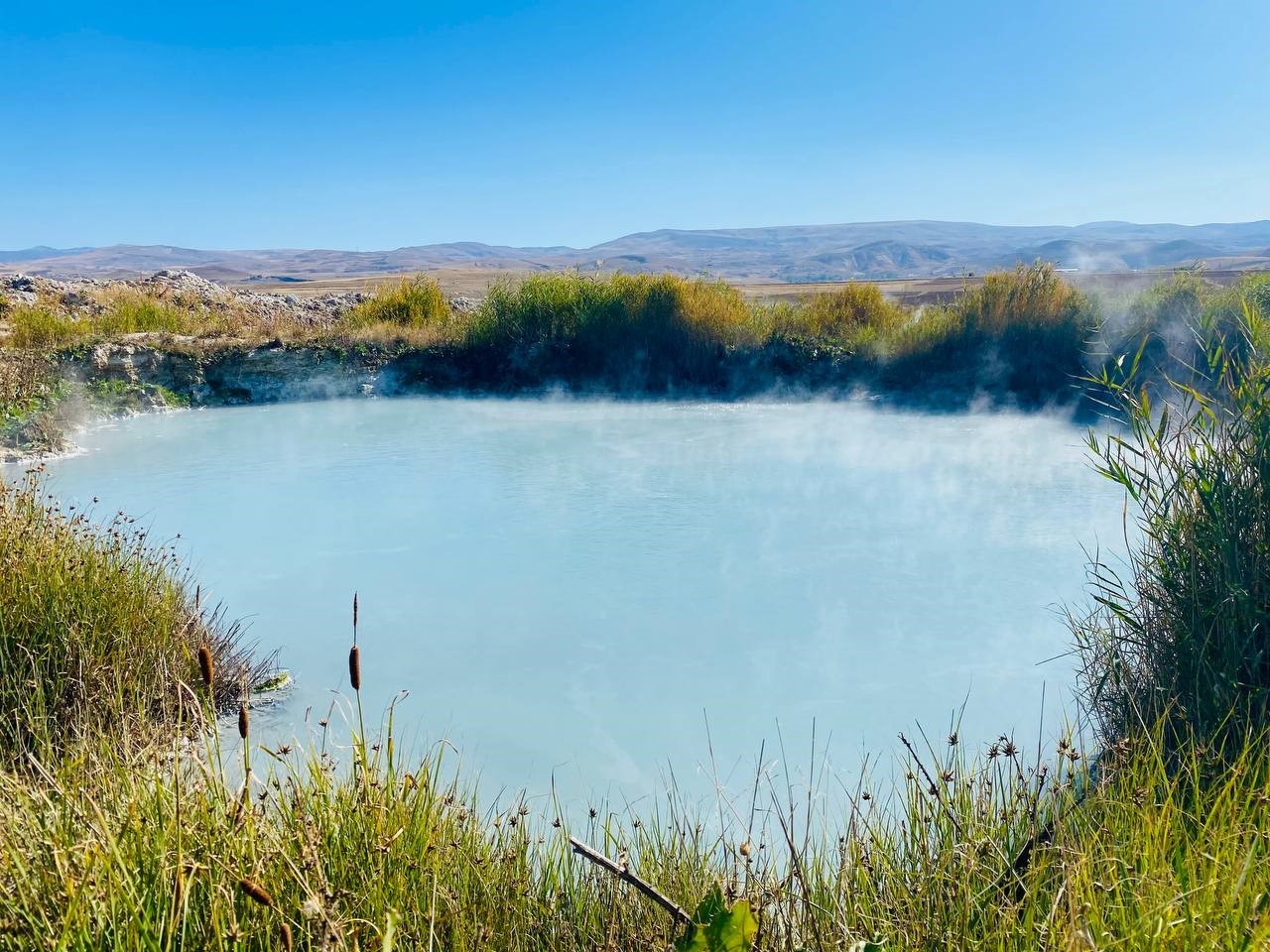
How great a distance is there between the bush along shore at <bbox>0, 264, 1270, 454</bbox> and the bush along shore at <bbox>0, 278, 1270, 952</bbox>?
854 cm

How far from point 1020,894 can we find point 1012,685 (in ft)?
8.79

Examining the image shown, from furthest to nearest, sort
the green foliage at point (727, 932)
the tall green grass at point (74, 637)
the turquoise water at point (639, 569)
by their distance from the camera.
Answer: the turquoise water at point (639, 569) < the tall green grass at point (74, 637) < the green foliage at point (727, 932)

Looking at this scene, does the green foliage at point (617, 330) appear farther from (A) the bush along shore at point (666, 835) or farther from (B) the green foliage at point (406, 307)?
(A) the bush along shore at point (666, 835)

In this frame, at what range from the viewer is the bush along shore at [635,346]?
35.9 feet

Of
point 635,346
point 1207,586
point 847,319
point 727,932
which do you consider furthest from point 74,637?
point 847,319

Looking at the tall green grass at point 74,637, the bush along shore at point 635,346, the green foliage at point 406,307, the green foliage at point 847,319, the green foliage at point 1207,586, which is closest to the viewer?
the green foliage at point 1207,586

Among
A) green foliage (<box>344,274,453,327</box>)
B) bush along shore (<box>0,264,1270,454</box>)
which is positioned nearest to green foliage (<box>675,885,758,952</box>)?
bush along shore (<box>0,264,1270,454</box>)

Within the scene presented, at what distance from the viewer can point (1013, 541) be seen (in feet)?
20.5

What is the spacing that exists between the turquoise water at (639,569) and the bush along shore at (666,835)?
903 millimetres

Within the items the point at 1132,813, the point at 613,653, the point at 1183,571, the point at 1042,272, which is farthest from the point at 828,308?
the point at 1132,813

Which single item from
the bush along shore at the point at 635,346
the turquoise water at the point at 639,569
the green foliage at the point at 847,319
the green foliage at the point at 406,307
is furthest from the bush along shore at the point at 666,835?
the green foliage at the point at 406,307

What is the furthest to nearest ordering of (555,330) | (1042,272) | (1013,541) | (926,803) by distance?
1. (555,330)
2. (1042,272)
3. (1013,541)
4. (926,803)

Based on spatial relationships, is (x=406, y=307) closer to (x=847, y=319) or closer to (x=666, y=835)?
(x=847, y=319)

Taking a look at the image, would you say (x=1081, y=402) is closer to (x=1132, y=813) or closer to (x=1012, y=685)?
(x=1012, y=685)
